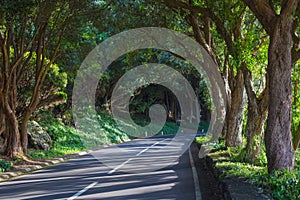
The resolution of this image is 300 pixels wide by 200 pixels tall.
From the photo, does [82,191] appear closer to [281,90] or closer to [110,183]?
[110,183]

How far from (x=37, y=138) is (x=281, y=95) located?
18499 millimetres

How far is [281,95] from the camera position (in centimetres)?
969

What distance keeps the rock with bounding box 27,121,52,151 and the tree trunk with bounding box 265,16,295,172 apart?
17.7 metres

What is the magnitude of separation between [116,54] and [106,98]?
529 inches

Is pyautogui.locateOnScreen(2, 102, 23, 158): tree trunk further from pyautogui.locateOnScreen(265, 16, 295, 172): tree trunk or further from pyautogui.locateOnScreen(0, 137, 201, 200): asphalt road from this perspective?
pyautogui.locateOnScreen(265, 16, 295, 172): tree trunk

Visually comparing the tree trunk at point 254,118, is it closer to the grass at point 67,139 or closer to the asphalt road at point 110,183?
the asphalt road at point 110,183

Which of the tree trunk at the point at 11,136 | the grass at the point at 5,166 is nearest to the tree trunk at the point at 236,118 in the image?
the grass at the point at 5,166

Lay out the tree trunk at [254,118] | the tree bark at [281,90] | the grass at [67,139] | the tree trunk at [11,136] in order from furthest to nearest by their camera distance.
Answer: the grass at [67,139] < the tree trunk at [11,136] < the tree trunk at [254,118] < the tree bark at [281,90]

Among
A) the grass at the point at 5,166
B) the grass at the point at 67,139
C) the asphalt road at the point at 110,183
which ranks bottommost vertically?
the asphalt road at the point at 110,183

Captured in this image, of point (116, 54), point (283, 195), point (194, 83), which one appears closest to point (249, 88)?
point (283, 195)

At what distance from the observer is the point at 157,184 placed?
11984 mm

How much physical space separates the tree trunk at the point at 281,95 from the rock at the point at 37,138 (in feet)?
58.2

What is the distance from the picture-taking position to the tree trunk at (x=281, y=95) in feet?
31.8

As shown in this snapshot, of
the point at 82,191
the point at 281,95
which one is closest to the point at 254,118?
the point at 281,95
